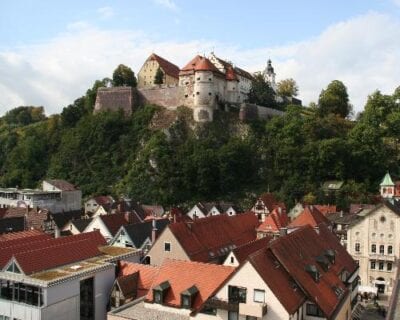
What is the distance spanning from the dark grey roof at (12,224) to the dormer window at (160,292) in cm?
3092

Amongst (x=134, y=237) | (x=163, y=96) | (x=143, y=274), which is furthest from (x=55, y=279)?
(x=163, y=96)

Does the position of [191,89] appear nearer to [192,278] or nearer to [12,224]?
[12,224]

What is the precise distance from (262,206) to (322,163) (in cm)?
1520

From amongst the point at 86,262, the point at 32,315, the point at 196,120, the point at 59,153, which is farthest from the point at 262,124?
the point at 32,315

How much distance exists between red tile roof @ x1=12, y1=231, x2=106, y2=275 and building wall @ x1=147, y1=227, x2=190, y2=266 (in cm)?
451

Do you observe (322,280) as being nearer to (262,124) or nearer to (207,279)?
(207,279)

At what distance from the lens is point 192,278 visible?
93.4 ft

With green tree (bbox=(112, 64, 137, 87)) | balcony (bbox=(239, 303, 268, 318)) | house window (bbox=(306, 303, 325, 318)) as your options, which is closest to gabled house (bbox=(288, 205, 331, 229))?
house window (bbox=(306, 303, 325, 318))

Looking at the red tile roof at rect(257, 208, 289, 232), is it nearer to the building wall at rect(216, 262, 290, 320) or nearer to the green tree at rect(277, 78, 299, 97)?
the building wall at rect(216, 262, 290, 320)

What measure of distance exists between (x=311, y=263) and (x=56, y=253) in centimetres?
1739

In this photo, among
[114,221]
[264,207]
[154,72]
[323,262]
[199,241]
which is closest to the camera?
[323,262]

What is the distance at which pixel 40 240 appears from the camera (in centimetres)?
3884

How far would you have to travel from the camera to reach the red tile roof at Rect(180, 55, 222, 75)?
306ft

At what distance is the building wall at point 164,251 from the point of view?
3844cm
